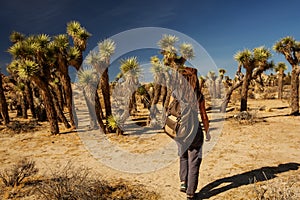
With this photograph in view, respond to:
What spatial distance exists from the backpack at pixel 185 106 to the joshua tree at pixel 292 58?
37.9ft

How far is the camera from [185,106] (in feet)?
12.2

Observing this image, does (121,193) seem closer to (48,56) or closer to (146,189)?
(146,189)

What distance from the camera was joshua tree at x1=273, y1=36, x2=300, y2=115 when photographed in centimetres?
1295

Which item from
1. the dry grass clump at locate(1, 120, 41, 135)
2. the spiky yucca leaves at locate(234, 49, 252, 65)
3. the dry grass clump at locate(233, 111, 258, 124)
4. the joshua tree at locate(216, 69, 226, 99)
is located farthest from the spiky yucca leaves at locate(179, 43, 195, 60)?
the joshua tree at locate(216, 69, 226, 99)

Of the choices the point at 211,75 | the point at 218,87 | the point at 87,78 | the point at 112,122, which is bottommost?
the point at 112,122

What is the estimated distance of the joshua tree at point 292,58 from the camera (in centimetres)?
1295

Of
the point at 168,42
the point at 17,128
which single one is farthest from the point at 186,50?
the point at 17,128

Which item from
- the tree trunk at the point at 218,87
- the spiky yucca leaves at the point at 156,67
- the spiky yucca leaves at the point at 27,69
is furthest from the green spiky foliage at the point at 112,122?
the tree trunk at the point at 218,87

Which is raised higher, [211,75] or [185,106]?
[211,75]

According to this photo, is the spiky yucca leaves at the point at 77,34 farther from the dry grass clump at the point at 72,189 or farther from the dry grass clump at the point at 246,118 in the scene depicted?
the dry grass clump at the point at 246,118

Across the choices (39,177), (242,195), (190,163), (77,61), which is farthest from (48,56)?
(242,195)

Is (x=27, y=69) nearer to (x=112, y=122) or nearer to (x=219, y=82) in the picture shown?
(x=112, y=122)

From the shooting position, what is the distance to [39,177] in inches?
208

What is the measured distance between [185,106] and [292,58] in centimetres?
1230
